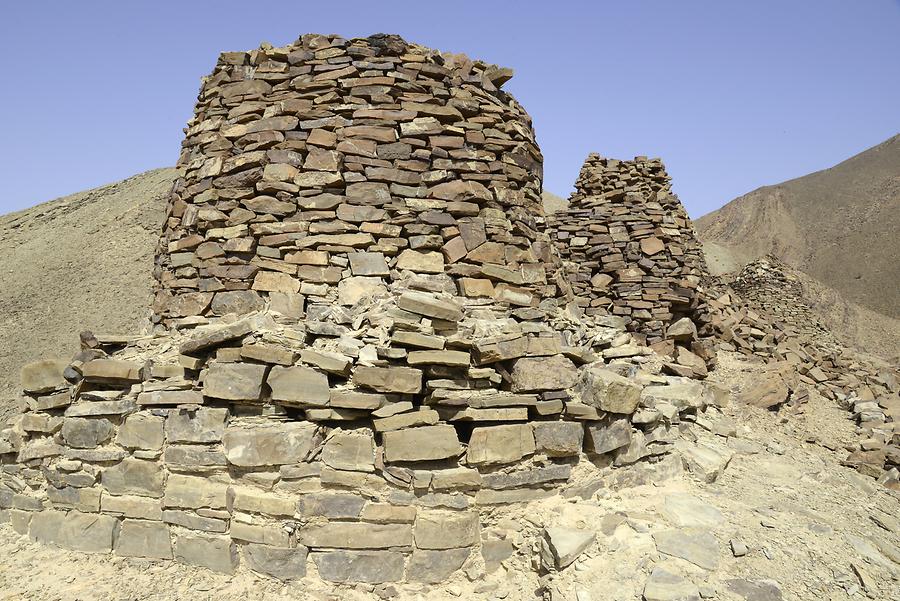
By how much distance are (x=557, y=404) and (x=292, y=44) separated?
14.0 feet

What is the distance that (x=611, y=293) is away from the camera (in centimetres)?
1022

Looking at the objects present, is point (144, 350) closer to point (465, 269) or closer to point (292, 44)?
point (465, 269)

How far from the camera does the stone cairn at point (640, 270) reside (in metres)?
9.92

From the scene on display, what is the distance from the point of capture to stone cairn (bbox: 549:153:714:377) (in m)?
9.92

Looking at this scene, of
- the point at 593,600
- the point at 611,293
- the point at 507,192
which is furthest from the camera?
the point at 611,293

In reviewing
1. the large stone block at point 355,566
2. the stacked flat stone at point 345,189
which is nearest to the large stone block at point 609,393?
the stacked flat stone at point 345,189

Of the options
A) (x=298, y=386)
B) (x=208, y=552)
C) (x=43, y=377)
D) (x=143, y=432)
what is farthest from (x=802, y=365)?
(x=43, y=377)

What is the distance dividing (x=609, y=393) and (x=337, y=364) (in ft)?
7.04

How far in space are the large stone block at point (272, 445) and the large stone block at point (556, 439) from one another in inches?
65.8

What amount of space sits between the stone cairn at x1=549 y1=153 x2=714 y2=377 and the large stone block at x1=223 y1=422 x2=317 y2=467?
6.56 metres

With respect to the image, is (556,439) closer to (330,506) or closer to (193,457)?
(330,506)

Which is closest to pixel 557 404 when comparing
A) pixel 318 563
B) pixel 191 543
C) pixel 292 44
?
pixel 318 563

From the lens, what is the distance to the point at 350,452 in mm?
3945

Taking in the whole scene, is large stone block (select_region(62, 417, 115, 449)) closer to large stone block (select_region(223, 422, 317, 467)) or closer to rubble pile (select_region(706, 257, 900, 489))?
large stone block (select_region(223, 422, 317, 467))
